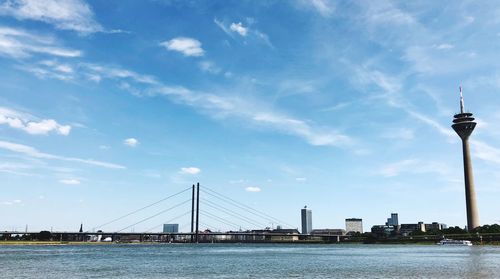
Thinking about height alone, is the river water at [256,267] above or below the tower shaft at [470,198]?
below

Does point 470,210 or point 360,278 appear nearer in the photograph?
point 360,278

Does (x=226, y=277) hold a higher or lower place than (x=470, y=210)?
lower

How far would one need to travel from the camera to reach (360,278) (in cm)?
4062

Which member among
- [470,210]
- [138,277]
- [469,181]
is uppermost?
[469,181]

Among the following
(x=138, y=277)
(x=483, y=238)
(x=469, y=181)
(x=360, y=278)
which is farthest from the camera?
(x=469, y=181)

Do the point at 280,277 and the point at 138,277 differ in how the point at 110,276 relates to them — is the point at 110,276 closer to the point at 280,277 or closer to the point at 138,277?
the point at 138,277

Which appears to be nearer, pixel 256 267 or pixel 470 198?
pixel 256 267

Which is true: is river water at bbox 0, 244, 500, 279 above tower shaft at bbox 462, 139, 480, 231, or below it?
below

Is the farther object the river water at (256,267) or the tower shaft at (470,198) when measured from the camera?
the tower shaft at (470,198)

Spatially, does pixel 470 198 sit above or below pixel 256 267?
above

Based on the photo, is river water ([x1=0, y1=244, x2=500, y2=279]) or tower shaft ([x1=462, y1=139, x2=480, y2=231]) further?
tower shaft ([x1=462, y1=139, x2=480, y2=231])

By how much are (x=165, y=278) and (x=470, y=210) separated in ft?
604

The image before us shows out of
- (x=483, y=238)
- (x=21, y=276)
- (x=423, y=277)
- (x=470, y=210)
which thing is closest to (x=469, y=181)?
(x=470, y=210)

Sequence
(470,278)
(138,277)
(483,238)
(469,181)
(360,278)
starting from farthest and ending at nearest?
(469,181)
(483,238)
(138,277)
(360,278)
(470,278)
